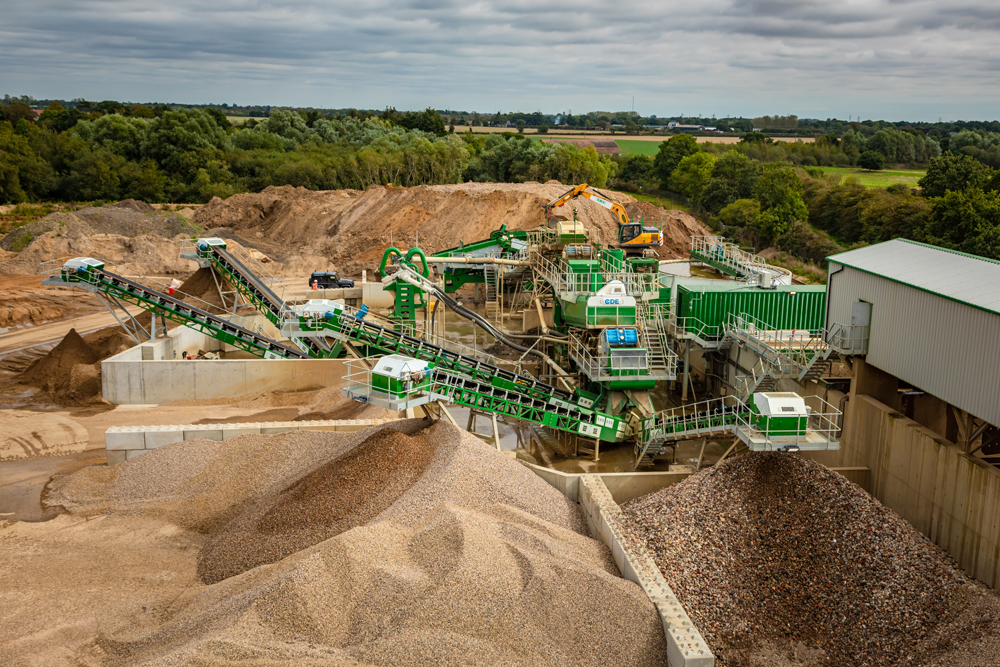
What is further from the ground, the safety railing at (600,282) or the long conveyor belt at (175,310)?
the safety railing at (600,282)

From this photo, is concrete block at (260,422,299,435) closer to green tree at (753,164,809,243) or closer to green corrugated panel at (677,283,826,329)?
green corrugated panel at (677,283,826,329)

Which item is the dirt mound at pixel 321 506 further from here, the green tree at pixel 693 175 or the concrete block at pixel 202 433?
the green tree at pixel 693 175

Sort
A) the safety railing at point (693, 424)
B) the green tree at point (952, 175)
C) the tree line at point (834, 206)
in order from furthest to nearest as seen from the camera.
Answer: the green tree at point (952, 175) < the tree line at point (834, 206) < the safety railing at point (693, 424)

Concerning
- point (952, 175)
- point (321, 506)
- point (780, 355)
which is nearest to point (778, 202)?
point (952, 175)

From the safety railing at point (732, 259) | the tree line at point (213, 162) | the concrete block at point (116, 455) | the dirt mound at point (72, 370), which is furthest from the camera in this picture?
the tree line at point (213, 162)

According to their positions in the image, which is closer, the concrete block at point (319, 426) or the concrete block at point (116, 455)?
the concrete block at point (116, 455)

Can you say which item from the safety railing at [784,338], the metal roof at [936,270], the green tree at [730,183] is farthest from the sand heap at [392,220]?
the metal roof at [936,270]

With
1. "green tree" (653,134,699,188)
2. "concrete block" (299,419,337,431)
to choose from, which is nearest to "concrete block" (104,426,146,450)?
"concrete block" (299,419,337,431)

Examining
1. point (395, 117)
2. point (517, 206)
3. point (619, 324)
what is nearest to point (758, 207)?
point (517, 206)
